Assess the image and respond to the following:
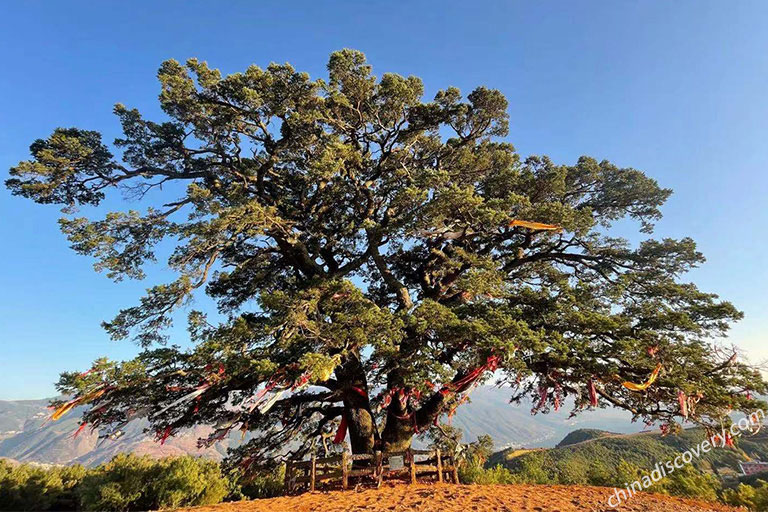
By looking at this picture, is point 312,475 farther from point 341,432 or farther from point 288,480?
point 341,432

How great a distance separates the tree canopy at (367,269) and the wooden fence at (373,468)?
3.19ft

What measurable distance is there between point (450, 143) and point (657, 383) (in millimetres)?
9974

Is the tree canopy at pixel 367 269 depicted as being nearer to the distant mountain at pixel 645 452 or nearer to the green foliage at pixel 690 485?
the green foliage at pixel 690 485

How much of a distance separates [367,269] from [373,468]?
7.85 meters

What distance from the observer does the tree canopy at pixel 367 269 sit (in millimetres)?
9305

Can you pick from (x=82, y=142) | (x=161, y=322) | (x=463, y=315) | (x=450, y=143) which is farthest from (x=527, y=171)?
(x=82, y=142)

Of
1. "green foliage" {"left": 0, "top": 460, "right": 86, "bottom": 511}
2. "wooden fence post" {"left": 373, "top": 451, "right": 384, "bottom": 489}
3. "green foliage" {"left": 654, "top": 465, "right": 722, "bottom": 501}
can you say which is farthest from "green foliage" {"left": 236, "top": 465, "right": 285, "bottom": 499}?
"green foliage" {"left": 654, "top": 465, "right": 722, "bottom": 501}

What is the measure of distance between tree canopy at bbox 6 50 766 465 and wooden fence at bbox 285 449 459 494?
38.3 inches

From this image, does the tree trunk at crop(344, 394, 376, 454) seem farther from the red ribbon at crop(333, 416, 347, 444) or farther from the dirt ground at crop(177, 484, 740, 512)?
the dirt ground at crop(177, 484, 740, 512)

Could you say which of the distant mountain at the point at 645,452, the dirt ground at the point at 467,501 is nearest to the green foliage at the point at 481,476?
the dirt ground at the point at 467,501

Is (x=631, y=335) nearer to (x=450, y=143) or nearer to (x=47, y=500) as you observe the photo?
(x=450, y=143)

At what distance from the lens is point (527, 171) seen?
547 inches

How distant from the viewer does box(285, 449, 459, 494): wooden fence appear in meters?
10.9

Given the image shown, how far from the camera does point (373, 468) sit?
424 inches
